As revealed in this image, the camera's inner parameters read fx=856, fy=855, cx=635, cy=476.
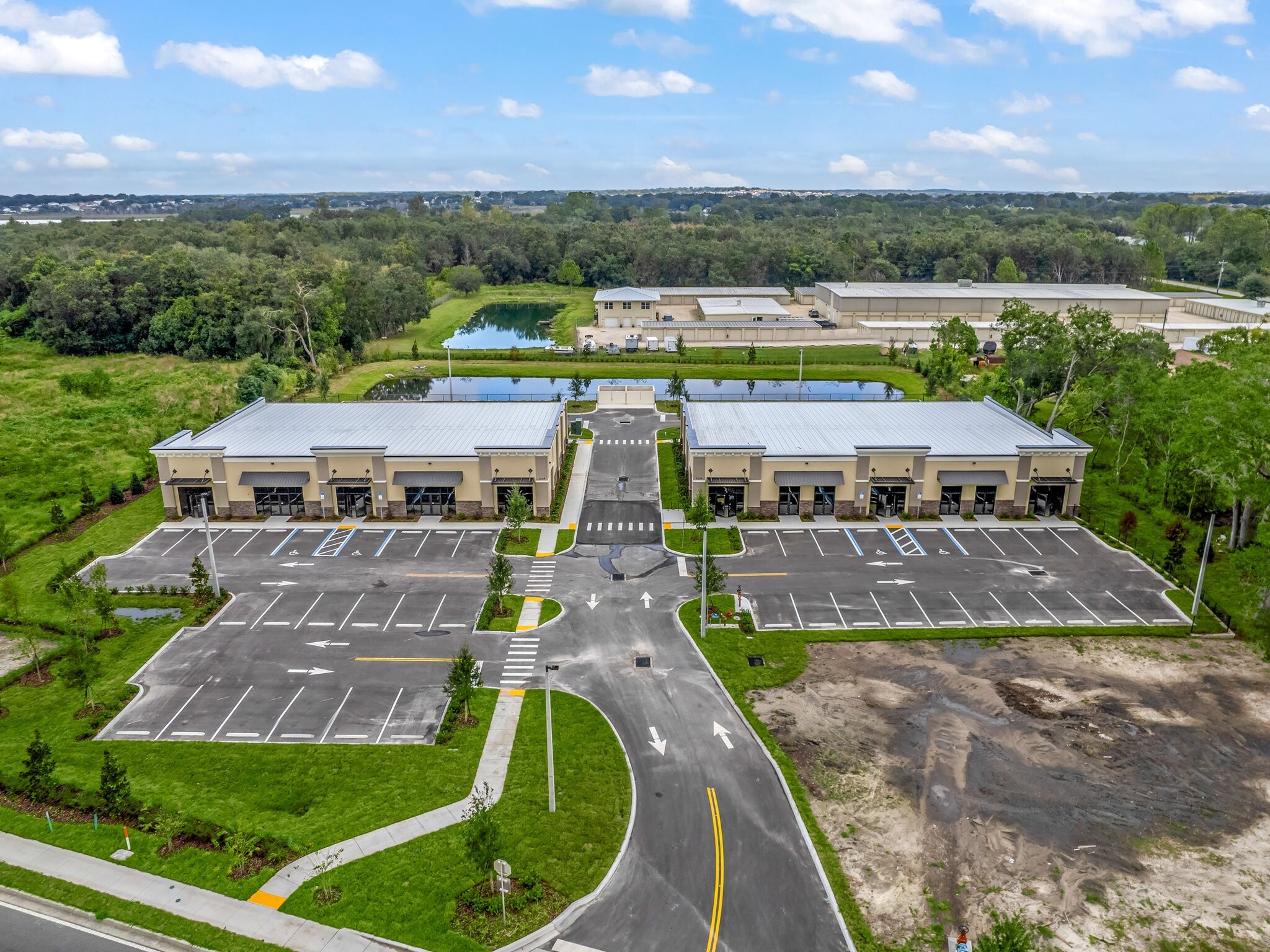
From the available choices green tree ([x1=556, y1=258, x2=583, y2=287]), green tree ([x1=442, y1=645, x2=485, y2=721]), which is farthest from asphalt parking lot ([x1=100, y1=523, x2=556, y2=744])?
green tree ([x1=556, y1=258, x2=583, y2=287])

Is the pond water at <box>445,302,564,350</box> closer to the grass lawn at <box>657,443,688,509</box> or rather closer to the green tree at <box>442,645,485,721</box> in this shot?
the grass lawn at <box>657,443,688,509</box>

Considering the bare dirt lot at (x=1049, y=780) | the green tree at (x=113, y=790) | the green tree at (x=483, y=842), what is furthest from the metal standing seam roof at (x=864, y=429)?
the green tree at (x=113, y=790)

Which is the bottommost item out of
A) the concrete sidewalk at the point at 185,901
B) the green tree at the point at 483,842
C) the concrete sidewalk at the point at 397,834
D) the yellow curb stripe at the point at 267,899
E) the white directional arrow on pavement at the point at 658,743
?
the concrete sidewalk at the point at 185,901

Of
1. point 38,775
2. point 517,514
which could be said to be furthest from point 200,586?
point 517,514

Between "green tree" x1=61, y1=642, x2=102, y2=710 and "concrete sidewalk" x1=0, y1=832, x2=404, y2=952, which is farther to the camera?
"green tree" x1=61, y1=642, x2=102, y2=710

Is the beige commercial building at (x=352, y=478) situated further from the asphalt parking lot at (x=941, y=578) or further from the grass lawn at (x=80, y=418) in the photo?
the asphalt parking lot at (x=941, y=578)

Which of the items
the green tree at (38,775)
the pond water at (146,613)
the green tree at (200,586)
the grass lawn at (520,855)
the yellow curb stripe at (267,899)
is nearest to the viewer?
the grass lawn at (520,855)

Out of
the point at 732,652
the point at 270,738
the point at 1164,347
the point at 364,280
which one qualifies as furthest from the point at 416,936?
the point at 364,280

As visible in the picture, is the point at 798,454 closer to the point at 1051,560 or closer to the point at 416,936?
the point at 1051,560
